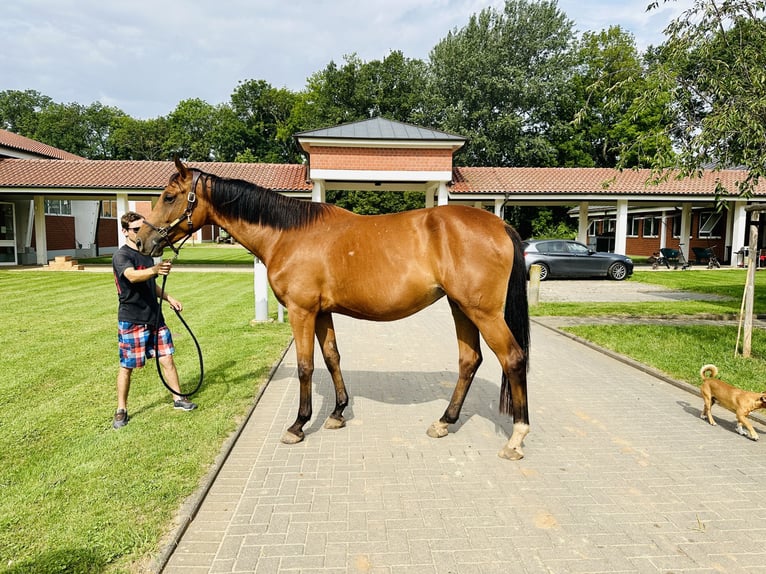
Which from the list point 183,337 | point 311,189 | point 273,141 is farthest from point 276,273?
point 273,141

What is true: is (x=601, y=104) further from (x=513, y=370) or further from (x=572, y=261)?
(x=513, y=370)

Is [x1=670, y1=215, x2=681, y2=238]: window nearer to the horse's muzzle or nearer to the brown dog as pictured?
the brown dog

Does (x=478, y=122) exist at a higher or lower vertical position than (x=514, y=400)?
higher

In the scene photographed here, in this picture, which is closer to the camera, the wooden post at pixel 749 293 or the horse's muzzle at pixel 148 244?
the horse's muzzle at pixel 148 244

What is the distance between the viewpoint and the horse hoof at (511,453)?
3770mm

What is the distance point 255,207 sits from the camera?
4.24 m

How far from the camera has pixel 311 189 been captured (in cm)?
2309

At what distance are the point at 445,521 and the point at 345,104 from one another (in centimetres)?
5000

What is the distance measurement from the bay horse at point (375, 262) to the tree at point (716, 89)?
167 inches

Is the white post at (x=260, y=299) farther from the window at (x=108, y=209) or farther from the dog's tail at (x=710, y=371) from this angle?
the window at (x=108, y=209)

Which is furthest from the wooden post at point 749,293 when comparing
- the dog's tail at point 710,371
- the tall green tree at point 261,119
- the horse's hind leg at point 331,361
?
the tall green tree at point 261,119

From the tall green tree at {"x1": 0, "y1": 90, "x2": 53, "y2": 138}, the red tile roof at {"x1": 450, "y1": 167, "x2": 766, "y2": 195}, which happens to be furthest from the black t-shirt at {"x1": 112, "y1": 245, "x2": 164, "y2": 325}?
the tall green tree at {"x1": 0, "y1": 90, "x2": 53, "y2": 138}

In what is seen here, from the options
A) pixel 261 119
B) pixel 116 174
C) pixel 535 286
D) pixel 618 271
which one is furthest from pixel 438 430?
pixel 261 119

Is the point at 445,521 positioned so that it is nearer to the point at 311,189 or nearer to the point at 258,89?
the point at 311,189
